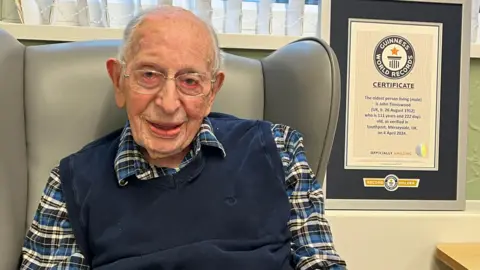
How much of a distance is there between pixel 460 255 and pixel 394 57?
1.69 ft

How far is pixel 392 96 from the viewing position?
4.72 feet

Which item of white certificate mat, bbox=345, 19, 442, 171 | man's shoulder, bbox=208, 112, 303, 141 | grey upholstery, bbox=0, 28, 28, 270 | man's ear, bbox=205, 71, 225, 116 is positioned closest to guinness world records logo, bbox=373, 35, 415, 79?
white certificate mat, bbox=345, 19, 442, 171

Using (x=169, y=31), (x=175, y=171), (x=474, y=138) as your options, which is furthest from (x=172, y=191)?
(x=474, y=138)

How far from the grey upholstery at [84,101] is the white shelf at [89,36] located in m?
0.23

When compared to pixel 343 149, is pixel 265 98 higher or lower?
higher

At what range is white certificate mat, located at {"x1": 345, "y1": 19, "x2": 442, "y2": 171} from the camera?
1.43 metres

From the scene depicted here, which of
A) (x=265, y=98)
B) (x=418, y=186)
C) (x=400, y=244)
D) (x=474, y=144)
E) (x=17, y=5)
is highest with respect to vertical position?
(x=17, y=5)

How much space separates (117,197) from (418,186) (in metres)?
0.83

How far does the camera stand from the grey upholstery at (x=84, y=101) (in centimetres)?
97

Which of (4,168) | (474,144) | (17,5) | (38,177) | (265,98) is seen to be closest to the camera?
→ (4,168)

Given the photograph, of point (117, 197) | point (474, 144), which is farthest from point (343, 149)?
point (117, 197)

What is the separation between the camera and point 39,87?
1.06 m

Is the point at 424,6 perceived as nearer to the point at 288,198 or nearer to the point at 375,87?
the point at 375,87

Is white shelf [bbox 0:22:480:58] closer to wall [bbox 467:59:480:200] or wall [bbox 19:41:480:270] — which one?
wall [bbox 19:41:480:270]
